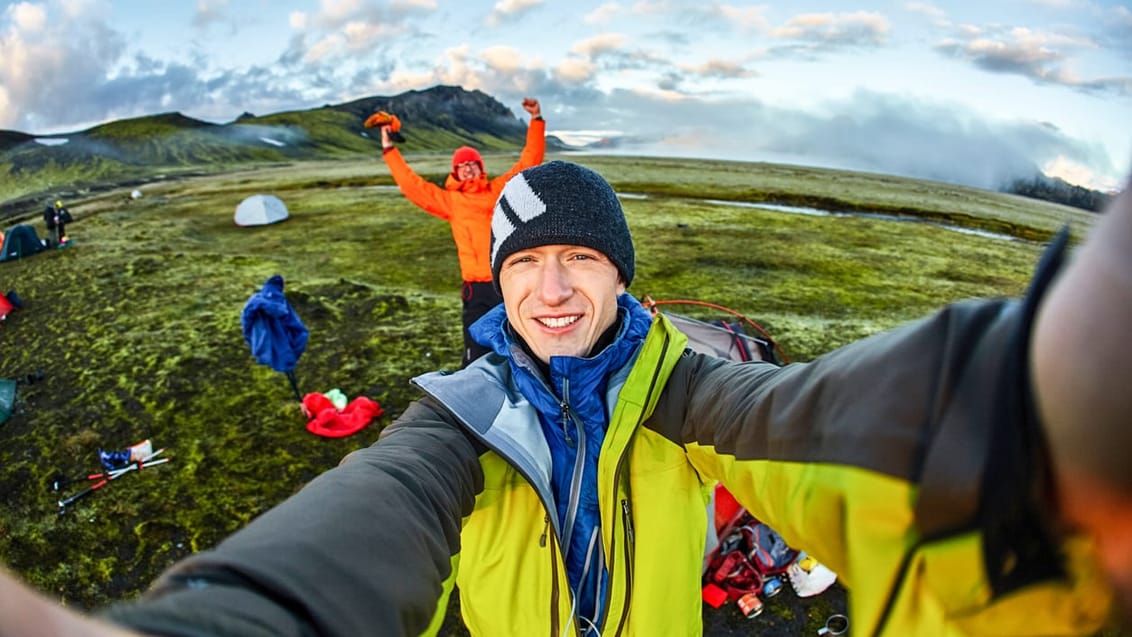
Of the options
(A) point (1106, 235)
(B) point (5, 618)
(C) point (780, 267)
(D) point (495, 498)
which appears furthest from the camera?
(C) point (780, 267)

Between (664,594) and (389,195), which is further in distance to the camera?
(389,195)

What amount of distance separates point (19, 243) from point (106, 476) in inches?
709

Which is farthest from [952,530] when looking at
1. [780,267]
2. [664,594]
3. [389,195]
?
[389,195]

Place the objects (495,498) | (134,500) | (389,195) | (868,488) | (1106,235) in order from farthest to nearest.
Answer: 1. (389,195)
2. (134,500)
3. (495,498)
4. (868,488)
5. (1106,235)

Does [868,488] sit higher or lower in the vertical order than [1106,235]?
lower

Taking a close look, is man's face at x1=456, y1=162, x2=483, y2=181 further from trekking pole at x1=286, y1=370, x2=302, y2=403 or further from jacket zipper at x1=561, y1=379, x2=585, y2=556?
jacket zipper at x1=561, y1=379, x2=585, y2=556

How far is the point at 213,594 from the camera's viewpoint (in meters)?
0.97

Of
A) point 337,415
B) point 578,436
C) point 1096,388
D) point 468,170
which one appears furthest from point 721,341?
point 1096,388

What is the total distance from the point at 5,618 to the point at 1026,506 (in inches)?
48.3

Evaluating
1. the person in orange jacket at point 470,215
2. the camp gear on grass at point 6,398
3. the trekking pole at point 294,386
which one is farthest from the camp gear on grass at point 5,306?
the person in orange jacket at point 470,215

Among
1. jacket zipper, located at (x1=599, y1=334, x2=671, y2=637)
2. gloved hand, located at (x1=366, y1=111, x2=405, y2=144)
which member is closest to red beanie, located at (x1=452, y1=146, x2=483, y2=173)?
gloved hand, located at (x1=366, y1=111, x2=405, y2=144)

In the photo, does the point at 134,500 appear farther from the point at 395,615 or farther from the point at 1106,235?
the point at 1106,235

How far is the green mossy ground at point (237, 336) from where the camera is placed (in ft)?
19.0

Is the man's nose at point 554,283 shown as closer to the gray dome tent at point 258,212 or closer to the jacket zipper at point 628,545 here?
the jacket zipper at point 628,545
